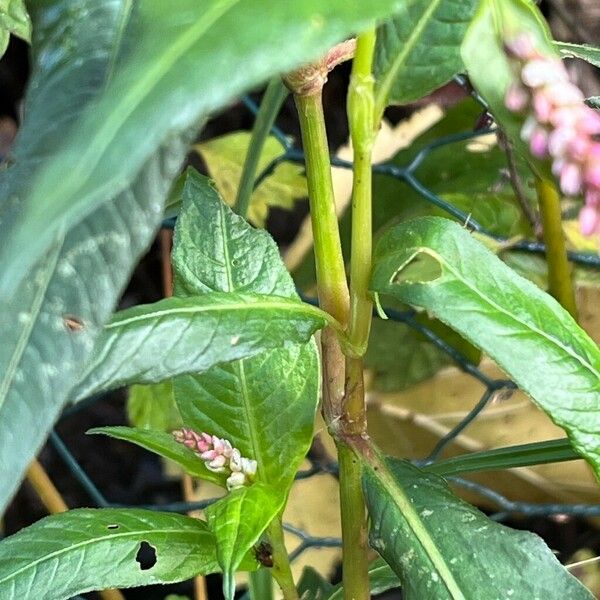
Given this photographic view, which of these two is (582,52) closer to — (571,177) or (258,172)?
(571,177)

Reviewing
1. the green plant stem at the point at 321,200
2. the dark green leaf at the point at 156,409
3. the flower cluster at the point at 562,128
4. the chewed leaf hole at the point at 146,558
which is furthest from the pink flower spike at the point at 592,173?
the dark green leaf at the point at 156,409

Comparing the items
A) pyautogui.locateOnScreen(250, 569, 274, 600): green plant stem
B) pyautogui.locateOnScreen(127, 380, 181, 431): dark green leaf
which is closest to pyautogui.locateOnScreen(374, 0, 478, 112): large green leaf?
pyautogui.locateOnScreen(250, 569, 274, 600): green plant stem

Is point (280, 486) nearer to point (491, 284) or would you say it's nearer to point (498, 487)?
point (491, 284)

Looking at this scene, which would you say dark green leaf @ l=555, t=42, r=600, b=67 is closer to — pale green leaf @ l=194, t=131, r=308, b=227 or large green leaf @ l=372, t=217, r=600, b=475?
large green leaf @ l=372, t=217, r=600, b=475

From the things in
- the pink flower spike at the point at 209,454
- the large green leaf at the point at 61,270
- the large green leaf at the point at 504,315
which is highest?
the large green leaf at the point at 61,270

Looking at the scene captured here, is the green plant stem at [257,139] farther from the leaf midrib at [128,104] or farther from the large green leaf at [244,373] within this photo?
the leaf midrib at [128,104]

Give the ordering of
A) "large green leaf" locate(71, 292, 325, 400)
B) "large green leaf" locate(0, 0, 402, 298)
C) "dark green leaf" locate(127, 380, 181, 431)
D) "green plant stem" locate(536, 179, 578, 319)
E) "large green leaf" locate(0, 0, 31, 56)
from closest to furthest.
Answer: "large green leaf" locate(0, 0, 402, 298), "large green leaf" locate(71, 292, 325, 400), "large green leaf" locate(0, 0, 31, 56), "green plant stem" locate(536, 179, 578, 319), "dark green leaf" locate(127, 380, 181, 431)
